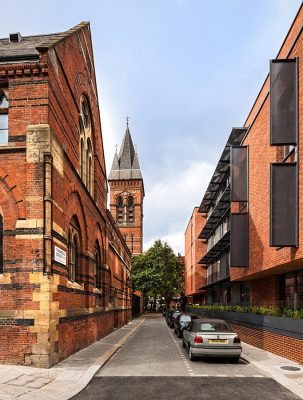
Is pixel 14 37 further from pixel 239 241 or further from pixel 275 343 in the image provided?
pixel 275 343

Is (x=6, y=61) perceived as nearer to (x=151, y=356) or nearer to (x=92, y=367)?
(x=92, y=367)

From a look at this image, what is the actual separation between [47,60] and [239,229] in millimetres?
12653

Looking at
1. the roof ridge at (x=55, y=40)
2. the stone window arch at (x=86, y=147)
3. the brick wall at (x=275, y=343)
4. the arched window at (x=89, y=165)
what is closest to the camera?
the roof ridge at (x=55, y=40)

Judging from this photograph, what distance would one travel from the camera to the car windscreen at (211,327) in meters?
13.5

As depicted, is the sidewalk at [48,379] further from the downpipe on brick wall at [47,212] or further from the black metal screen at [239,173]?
the black metal screen at [239,173]

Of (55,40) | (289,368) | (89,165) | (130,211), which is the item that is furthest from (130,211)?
(289,368)

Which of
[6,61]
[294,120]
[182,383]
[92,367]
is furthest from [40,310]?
[294,120]

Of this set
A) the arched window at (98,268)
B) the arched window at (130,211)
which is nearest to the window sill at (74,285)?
the arched window at (98,268)

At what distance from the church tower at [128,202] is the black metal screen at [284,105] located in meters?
61.6

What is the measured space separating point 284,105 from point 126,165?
66.7m

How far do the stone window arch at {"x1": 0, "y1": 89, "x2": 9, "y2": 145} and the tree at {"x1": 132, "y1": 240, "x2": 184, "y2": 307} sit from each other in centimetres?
5207

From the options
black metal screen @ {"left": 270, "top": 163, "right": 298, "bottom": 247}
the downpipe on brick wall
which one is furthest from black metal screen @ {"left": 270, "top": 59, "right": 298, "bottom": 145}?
the downpipe on brick wall

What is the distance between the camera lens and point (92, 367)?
11.9m

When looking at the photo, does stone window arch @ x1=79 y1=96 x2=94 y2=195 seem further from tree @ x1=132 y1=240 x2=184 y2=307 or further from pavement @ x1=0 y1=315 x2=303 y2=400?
tree @ x1=132 y1=240 x2=184 y2=307
